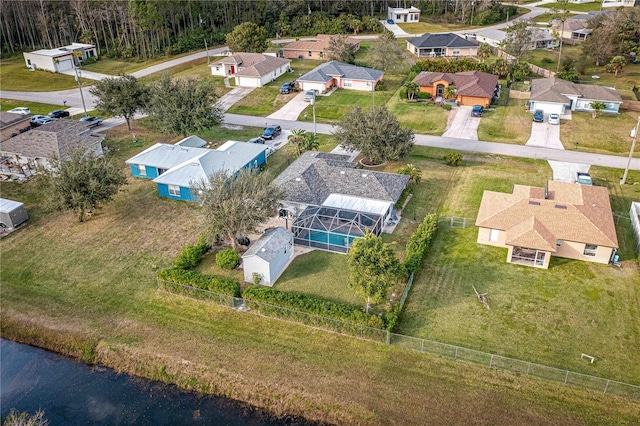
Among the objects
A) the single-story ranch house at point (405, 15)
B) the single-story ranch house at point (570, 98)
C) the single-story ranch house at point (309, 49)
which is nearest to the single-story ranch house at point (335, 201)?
the single-story ranch house at point (570, 98)

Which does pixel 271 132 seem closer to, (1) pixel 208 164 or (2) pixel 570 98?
(1) pixel 208 164

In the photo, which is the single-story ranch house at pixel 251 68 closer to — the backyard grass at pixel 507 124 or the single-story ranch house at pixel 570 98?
the backyard grass at pixel 507 124

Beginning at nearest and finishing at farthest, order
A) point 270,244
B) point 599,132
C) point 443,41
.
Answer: point 270,244, point 599,132, point 443,41

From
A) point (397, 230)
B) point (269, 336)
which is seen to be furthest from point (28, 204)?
point (397, 230)

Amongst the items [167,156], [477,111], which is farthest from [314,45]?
[167,156]

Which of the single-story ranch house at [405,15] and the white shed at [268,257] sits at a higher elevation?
the single-story ranch house at [405,15]
